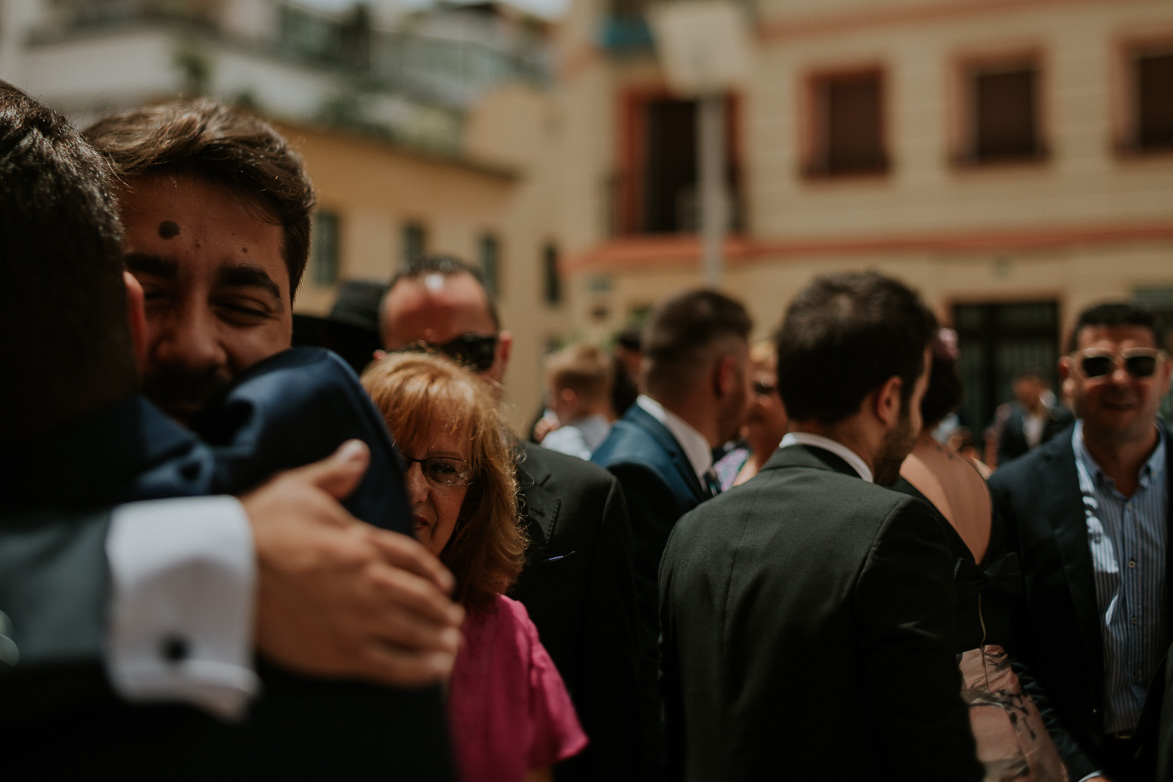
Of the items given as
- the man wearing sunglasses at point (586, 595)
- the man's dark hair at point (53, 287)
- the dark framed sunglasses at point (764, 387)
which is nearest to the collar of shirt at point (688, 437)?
the dark framed sunglasses at point (764, 387)

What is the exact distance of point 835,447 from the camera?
2.76 m

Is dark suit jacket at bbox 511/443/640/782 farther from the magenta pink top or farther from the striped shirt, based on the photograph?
the striped shirt

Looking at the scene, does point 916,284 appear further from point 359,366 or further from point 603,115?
point 359,366

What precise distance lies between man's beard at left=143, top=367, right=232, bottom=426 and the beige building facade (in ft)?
41.9

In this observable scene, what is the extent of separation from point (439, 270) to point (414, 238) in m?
22.9

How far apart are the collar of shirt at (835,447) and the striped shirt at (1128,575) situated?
1.30 meters

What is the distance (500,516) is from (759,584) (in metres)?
0.65

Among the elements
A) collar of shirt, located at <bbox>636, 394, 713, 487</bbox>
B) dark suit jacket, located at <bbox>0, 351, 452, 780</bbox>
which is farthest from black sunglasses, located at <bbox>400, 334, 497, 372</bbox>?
dark suit jacket, located at <bbox>0, 351, 452, 780</bbox>

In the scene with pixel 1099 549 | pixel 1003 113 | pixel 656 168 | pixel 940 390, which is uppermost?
pixel 1003 113

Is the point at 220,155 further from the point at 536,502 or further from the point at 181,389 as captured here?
the point at 536,502

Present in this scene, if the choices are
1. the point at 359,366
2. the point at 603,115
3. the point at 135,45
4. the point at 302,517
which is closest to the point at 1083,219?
the point at 603,115

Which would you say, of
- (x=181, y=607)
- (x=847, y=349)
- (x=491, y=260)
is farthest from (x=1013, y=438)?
(x=491, y=260)

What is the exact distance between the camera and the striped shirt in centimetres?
342

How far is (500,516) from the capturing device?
8.49ft
